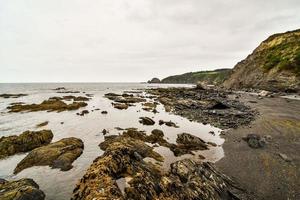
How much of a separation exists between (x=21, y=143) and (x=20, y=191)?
1112 cm

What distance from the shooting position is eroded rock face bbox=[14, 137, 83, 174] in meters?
15.7

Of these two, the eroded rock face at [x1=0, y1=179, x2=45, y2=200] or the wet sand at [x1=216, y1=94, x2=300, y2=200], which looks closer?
the eroded rock face at [x1=0, y1=179, x2=45, y2=200]

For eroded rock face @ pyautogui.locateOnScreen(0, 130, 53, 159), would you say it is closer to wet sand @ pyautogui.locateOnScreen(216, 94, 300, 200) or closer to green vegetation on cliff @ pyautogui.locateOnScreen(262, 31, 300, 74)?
wet sand @ pyautogui.locateOnScreen(216, 94, 300, 200)

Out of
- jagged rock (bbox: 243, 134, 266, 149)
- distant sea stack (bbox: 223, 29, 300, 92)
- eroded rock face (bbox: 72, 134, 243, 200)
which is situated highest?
distant sea stack (bbox: 223, 29, 300, 92)

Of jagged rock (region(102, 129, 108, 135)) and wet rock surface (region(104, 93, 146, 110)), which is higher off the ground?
jagged rock (region(102, 129, 108, 135))

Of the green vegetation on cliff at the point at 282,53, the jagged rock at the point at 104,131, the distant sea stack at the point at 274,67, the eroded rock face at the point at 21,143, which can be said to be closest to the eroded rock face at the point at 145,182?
the eroded rock face at the point at 21,143

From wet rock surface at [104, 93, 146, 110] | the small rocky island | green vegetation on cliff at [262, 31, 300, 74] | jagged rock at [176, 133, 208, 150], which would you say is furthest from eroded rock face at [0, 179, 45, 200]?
green vegetation on cliff at [262, 31, 300, 74]

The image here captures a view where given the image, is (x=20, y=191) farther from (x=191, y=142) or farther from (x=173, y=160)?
(x=191, y=142)

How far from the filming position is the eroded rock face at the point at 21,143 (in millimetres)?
18734

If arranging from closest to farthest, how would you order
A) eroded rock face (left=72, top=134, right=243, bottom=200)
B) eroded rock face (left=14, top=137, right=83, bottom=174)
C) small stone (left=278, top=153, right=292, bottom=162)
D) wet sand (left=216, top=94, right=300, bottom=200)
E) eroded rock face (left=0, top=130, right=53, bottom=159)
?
eroded rock face (left=72, top=134, right=243, bottom=200)
wet sand (left=216, top=94, right=300, bottom=200)
small stone (left=278, top=153, right=292, bottom=162)
eroded rock face (left=14, top=137, right=83, bottom=174)
eroded rock face (left=0, top=130, right=53, bottom=159)

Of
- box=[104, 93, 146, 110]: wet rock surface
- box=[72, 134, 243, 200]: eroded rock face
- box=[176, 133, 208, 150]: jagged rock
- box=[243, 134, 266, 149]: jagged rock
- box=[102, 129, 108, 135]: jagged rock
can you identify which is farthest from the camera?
box=[104, 93, 146, 110]: wet rock surface

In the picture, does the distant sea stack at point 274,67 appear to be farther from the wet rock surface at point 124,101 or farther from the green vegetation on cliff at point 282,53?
the wet rock surface at point 124,101

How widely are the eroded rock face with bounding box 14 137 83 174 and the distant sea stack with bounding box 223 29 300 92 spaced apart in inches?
2968

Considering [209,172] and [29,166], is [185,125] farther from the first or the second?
[29,166]
